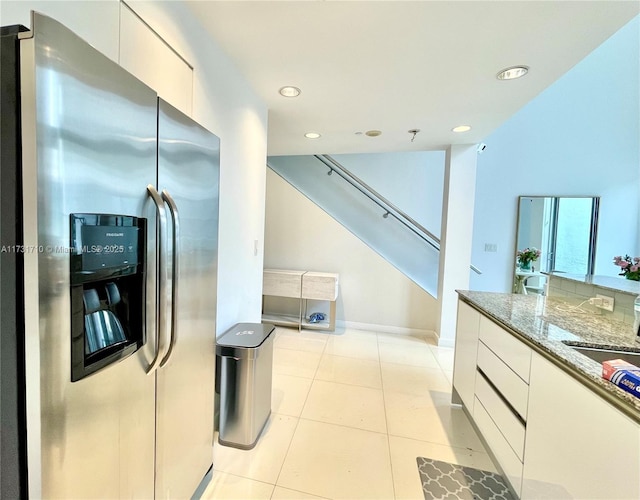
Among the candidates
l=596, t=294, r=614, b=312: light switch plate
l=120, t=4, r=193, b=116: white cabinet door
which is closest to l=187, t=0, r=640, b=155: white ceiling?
l=120, t=4, r=193, b=116: white cabinet door

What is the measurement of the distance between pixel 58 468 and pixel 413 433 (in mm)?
1905

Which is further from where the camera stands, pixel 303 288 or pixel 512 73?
pixel 303 288

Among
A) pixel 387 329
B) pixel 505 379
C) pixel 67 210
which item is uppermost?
pixel 67 210

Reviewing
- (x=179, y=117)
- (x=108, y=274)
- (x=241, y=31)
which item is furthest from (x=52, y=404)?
(x=241, y=31)

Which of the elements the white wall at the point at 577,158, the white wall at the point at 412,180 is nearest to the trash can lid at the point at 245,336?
the white wall at the point at 412,180

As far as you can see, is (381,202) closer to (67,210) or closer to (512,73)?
(512,73)

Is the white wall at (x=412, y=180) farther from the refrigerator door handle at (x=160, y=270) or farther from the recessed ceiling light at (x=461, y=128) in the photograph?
the refrigerator door handle at (x=160, y=270)

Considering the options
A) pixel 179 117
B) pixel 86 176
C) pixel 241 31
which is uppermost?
pixel 241 31

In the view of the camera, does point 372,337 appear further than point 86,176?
Yes

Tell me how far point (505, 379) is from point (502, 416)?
0.65ft

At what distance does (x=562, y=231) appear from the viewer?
4359mm

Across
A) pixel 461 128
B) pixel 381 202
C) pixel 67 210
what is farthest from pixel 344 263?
pixel 67 210

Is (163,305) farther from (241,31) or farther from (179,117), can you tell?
(241,31)

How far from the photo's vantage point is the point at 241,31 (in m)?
1.55
